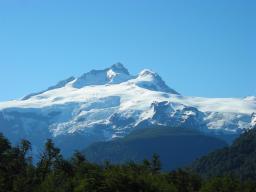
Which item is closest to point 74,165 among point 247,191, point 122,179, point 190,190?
point 190,190

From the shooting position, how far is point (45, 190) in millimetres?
136500

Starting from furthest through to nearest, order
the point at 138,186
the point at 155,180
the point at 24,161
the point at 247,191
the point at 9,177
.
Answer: the point at 24,161, the point at 247,191, the point at 9,177, the point at 155,180, the point at 138,186

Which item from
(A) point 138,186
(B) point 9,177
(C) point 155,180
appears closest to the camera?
(A) point 138,186

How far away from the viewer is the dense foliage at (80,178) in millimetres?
130625

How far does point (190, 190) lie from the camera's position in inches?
7082

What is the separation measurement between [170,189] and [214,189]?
31.0 metres

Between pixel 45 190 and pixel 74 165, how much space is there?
5552cm

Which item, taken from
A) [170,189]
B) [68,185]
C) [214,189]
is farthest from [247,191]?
[68,185]

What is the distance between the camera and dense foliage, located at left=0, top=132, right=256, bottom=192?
13062 cm

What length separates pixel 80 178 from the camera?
149 meters

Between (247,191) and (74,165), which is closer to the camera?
(247,191)

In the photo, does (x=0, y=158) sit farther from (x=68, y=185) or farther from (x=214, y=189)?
(x=214, y=189)

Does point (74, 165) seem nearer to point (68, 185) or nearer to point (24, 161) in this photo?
point (24, 161)

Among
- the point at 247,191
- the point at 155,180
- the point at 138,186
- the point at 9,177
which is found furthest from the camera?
the point at 247,191
